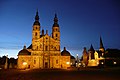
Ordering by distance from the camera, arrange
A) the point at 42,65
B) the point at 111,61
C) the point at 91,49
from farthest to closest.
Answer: the point at 91,49, the point at 111,61, the point at 42,65

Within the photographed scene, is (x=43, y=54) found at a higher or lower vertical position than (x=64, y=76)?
higher

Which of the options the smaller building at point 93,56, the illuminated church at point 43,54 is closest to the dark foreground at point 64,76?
the illuminated church at point 43,54

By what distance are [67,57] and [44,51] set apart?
9719mm

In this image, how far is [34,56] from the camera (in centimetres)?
7288

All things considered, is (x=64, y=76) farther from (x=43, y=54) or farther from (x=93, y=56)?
(x=93, y=56)

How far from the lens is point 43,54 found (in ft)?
240

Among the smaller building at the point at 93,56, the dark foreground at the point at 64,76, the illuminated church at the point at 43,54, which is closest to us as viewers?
the dark foreground at the point at 64,76

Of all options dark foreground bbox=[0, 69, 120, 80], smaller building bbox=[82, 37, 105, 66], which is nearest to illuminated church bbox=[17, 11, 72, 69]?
smaller building bbox=[82, 37, 105, 66]

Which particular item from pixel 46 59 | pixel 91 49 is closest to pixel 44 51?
pixel 46 59

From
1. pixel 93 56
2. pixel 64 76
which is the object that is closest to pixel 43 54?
pixel 93 56

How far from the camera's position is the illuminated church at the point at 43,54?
7262cm

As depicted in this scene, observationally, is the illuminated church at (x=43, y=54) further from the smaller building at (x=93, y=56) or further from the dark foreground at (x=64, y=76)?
the dark foreground at (x=64, y=76)

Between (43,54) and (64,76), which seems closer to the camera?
(64,76)

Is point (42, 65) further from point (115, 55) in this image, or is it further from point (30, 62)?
point (115, 55)
